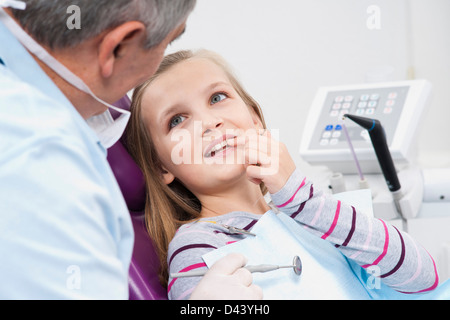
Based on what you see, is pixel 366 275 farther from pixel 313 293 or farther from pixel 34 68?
pixel 34 68

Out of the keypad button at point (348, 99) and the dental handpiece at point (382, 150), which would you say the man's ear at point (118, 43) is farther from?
the keypad button at point (348, 99)

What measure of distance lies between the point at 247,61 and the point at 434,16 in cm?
80

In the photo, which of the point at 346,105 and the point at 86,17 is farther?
the point at 346,105

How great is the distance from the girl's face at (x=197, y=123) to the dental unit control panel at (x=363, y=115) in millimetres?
449

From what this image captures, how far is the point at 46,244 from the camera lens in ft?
1.94

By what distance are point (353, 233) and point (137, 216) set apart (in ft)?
1.63

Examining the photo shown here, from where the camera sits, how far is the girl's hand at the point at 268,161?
1042 millimetres

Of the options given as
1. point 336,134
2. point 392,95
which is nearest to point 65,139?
point 336,134

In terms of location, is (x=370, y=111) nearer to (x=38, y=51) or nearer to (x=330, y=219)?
(x=330, y=219)

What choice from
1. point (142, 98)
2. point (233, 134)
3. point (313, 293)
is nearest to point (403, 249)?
point (313, 293)

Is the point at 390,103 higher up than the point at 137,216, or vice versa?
the point at 390,103

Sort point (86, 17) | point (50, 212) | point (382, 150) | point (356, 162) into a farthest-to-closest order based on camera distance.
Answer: point (356, 162) → point (382, 150) → point (86, 17) → point (50, 212)

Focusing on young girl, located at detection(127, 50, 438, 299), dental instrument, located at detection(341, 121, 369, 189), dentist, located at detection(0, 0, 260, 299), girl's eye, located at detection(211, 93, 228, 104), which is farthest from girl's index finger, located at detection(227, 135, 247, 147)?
dental instrument, located at detection(341, 121, 369, 189)

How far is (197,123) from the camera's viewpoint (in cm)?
119
